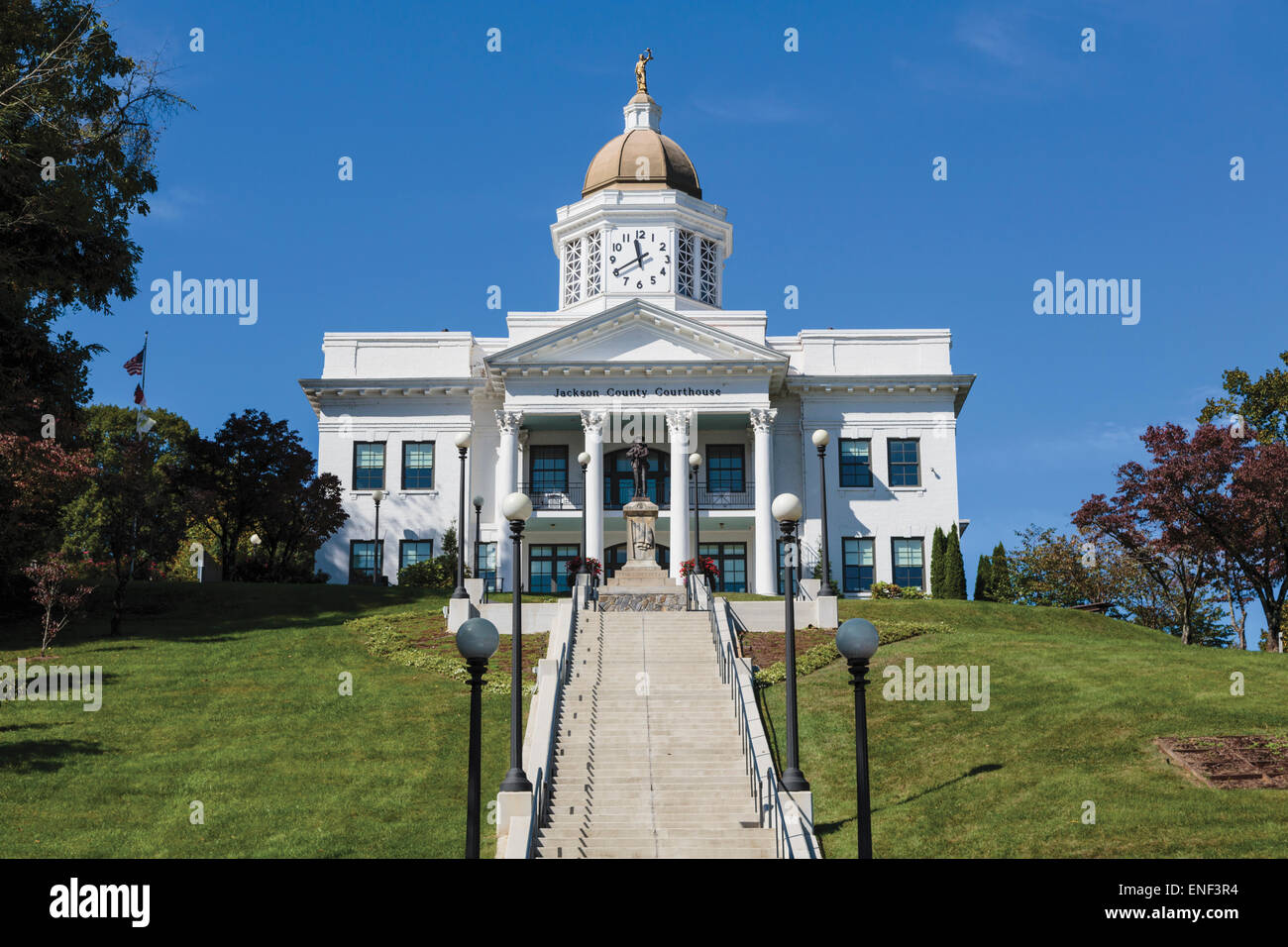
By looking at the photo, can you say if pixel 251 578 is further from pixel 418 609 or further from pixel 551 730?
pixel 551 730

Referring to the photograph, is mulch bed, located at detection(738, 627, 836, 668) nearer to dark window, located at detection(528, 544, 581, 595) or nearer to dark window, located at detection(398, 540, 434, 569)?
dark window, located at detection(528, 544, 581, 595)

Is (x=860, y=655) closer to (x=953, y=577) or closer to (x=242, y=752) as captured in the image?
(x=242, y=752)

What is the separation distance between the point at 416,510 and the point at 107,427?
24.9 metres

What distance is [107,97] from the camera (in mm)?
25375

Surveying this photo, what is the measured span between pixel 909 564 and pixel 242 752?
31.8 m

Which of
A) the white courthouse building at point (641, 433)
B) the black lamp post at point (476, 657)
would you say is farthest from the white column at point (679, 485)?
the black lamp post at point (476, 657)

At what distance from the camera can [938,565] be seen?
45.8 m

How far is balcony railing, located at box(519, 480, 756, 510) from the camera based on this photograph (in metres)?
47.8

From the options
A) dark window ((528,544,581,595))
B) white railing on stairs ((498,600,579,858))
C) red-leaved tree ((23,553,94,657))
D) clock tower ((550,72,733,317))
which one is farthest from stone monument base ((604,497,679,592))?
clock tower ((550,72,733,317))

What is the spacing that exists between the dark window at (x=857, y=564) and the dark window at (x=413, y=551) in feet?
54.1

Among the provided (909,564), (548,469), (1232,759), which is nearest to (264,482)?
(548,469)

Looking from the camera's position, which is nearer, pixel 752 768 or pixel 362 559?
pixel 752 768

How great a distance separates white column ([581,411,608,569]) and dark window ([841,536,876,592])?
31.8ft

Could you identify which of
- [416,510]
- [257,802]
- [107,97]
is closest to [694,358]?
[416,510]
